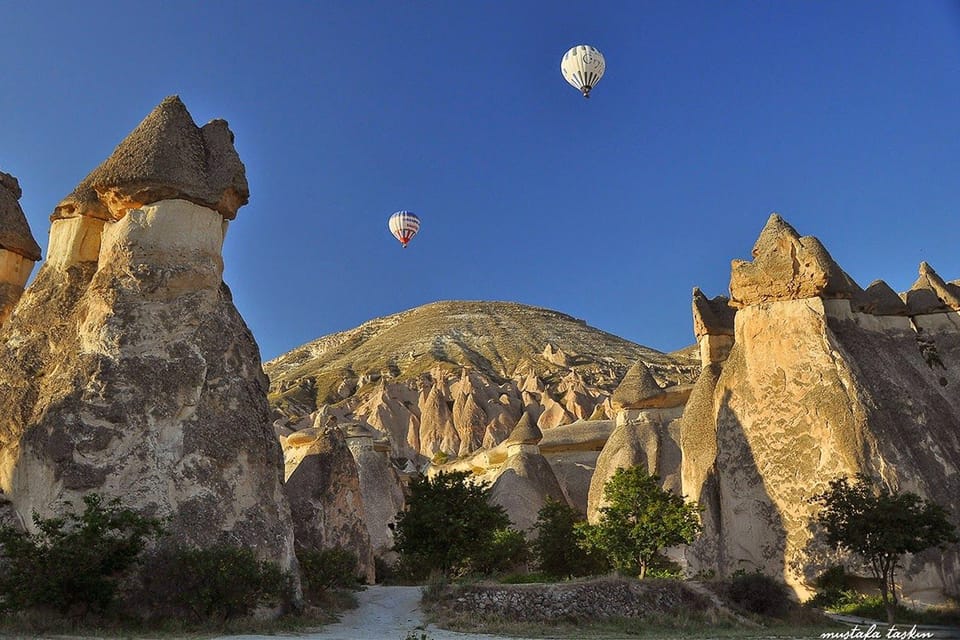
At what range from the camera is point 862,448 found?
16.1 metres

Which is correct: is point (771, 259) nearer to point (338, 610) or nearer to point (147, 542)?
point (338, 610)

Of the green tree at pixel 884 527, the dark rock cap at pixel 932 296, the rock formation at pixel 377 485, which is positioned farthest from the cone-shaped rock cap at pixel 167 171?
the dark rock cap at pixel 932 296

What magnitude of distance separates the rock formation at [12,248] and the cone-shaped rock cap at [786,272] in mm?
15514

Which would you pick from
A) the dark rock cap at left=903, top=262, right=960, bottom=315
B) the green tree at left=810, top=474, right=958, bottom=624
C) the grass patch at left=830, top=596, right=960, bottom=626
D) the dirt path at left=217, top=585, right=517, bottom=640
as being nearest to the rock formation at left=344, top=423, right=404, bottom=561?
the dirt path at left=217, top=585, right=517, bottom=640

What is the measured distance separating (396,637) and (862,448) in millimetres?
9816

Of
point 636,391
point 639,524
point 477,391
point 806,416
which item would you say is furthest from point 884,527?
point 477,391

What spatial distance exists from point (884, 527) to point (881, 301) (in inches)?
325

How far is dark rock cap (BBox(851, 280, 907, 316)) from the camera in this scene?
65.2 feet

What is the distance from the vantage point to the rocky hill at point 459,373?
192 ft

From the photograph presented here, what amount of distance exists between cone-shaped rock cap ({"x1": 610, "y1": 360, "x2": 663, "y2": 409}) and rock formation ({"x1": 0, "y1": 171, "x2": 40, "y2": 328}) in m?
19.3

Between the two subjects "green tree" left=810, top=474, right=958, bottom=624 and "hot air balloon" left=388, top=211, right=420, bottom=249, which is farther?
"hot air balloon" left=388, top=211, right=420, bottom=249

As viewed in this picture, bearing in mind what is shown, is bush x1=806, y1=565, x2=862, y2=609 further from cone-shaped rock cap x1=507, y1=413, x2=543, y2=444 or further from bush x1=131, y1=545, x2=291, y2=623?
cone-shaped rock cap x1=507, y1=413, x2=543, y2=444

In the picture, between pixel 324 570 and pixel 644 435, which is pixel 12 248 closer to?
pixel 324 570

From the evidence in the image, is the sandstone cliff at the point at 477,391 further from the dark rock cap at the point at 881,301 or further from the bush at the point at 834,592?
the bush at the point at 834,592
